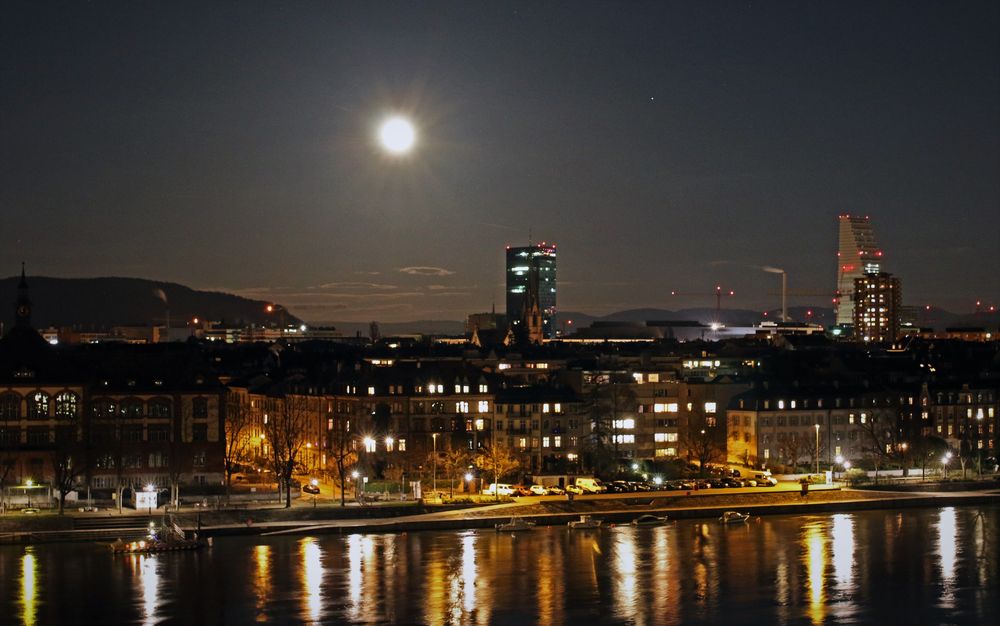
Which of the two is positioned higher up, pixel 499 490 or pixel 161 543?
pixel 499 490

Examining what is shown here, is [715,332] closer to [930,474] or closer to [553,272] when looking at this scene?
[553,272]

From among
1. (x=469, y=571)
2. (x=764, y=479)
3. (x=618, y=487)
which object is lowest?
(x=469, y=571)

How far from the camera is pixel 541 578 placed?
32688 millimetres

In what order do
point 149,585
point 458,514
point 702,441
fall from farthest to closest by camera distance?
point 702,441, point 458,514, point 149,585

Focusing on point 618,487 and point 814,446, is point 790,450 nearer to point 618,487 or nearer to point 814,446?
point 814,446

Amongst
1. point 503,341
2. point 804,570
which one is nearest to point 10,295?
point 503,341

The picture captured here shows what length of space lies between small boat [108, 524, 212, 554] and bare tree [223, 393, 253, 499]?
5.88 metres

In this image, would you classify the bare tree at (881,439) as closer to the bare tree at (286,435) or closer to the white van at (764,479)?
the white van at (764,479)

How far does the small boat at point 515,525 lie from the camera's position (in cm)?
3969

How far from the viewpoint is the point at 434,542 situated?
37.7m

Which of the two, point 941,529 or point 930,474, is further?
point 930,474

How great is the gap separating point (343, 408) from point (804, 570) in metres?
23.2

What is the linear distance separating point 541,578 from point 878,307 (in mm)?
127149

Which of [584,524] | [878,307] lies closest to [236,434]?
[584,524]
